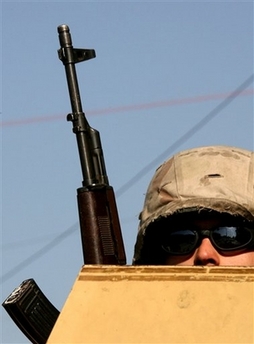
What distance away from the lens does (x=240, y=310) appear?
3.30 m

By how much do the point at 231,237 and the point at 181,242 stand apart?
200 mm

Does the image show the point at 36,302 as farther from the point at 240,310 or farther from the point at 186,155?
the point at 240,310

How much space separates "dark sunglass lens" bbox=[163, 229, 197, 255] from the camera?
14.8 ft

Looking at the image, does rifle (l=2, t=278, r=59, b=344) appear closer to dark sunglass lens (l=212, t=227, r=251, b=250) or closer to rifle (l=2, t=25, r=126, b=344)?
dark sunglass lens (l=212, t=227, r=251, b=250)

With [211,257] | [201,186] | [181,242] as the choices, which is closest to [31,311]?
[181,242]

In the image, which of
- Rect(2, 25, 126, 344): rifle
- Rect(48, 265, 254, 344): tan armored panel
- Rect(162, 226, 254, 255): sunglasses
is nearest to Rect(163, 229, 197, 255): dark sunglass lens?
Rect(162, 226, 254, 255): sunglasses

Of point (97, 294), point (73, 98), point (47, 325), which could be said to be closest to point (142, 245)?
point (47, 325)

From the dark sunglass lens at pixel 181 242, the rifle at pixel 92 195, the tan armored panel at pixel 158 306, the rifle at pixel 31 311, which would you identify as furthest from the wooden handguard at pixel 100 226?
the tan armored panel at pixel 158 306

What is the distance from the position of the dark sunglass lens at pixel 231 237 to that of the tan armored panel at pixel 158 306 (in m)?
1.03

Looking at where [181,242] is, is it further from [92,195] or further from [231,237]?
[92,195]

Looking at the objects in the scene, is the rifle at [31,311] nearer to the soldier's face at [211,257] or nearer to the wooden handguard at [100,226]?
the soldier's face at [211,257]

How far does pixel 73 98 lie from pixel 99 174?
0.61 metres

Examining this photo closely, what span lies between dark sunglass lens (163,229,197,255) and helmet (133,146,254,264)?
11cm

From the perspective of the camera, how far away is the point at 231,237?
14.9ft
